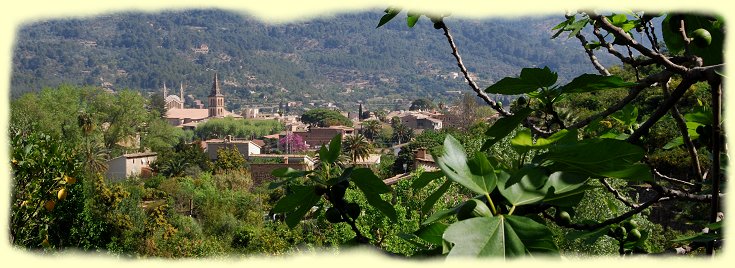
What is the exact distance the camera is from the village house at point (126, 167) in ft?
91.9

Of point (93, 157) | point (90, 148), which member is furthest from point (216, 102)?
point (93, 157)

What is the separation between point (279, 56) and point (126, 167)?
2889 inches

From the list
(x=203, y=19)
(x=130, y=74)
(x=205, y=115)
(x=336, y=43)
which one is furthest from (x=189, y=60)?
(x=205, y=115)

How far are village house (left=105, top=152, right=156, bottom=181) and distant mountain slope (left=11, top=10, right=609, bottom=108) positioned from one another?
52.9 m

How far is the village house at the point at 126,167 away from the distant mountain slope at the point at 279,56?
5286 centimetres

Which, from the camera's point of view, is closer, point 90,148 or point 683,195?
point 683,195

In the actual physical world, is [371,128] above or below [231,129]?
above

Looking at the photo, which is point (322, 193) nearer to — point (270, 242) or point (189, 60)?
point (270, 242)

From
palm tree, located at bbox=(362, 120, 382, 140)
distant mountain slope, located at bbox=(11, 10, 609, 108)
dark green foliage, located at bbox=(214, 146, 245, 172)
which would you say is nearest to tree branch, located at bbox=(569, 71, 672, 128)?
dark green foliage, located at bbox=(214, 146, 245, 172)

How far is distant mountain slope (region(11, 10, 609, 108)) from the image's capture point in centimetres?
8644

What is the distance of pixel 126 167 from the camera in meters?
28.1

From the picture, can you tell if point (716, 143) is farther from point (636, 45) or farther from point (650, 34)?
point (650, 34)

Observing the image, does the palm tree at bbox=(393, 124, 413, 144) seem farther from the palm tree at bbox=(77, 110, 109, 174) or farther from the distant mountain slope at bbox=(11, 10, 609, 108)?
the distant mountain slope at bbox=(11, 10, 609, 108)

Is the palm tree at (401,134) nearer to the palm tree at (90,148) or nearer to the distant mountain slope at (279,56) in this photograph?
the palm tree at (90,148)
